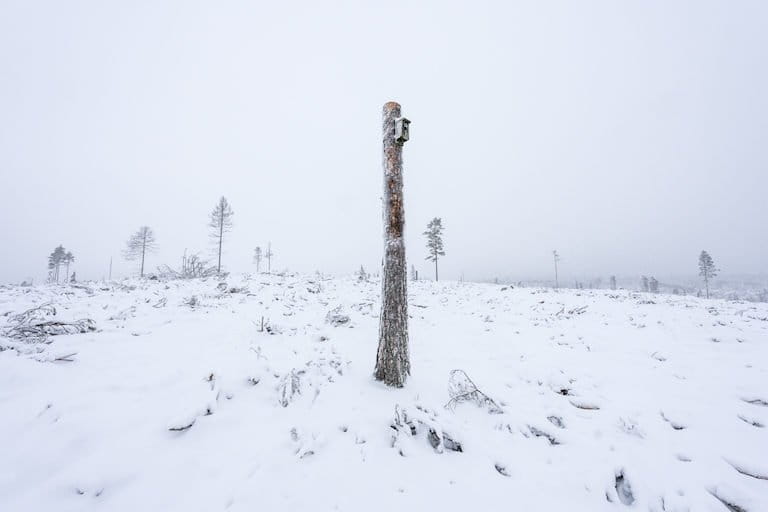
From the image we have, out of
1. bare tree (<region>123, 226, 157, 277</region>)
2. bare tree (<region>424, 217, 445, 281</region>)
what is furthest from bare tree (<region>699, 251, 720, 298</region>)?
bare tree (<region>123, 226, 157, 277</region>)

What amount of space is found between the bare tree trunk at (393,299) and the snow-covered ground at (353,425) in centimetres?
37

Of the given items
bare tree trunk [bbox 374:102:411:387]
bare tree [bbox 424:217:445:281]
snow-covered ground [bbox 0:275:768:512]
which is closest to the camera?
snow-covered ground [bbox 0:275:768:512]

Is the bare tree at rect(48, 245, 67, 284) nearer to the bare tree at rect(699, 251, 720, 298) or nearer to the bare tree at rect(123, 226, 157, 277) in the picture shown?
the bare tree at rect(123, 226, 157, 277)

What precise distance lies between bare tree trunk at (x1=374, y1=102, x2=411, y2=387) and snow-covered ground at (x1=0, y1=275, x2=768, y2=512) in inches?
14.6

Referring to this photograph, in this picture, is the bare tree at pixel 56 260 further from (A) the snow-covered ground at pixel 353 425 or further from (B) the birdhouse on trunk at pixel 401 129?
(B) the birdhouse on trunk at pixel 401 129

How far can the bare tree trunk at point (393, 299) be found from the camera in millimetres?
4703

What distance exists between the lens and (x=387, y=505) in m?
2.63

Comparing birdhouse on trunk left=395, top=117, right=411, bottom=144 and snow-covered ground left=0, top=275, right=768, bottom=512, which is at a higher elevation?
birdhouse on trunk left=395, top=117, right=411, bottom=144

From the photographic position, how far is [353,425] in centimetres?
371

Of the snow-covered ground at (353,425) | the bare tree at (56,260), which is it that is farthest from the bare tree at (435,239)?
the bare tree at (56,260)

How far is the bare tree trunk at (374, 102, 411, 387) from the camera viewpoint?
15.4ft

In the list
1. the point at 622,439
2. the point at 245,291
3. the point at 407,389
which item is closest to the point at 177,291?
the point at 245,291

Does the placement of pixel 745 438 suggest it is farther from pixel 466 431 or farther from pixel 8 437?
pixel 8 437

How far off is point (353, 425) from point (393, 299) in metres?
1.87
